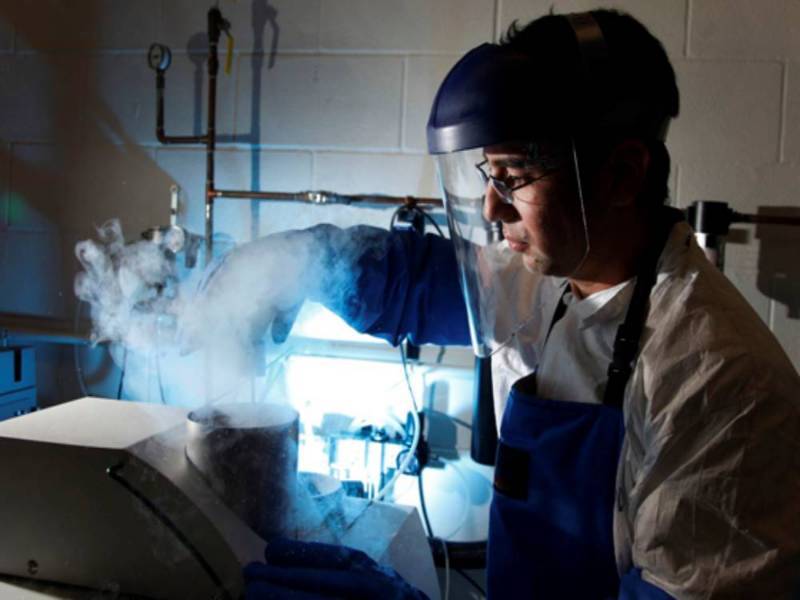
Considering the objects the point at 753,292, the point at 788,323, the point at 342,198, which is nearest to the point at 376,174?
the point at 342,198

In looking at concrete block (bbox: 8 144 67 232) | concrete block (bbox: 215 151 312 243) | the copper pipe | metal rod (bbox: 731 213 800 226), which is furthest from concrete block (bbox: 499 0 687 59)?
concrete block (bbox: 8 144 67 232)

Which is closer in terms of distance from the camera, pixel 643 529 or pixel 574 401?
pixel 643 529

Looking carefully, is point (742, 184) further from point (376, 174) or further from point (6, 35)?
point (6, 35)

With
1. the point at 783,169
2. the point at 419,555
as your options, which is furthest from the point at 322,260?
the point at 783,169

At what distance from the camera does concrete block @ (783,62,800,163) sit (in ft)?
5.31

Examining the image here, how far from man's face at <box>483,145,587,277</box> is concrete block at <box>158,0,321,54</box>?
3.74 ft

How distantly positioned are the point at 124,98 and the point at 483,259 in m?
1.42

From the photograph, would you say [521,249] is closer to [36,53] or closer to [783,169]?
[783,169]

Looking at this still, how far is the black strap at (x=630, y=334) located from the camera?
90 centimetres

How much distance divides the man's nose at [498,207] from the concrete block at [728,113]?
0.93m

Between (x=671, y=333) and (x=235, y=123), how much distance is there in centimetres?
151

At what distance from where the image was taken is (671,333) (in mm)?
829

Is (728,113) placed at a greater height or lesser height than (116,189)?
greater

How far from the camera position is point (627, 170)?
92 cm
